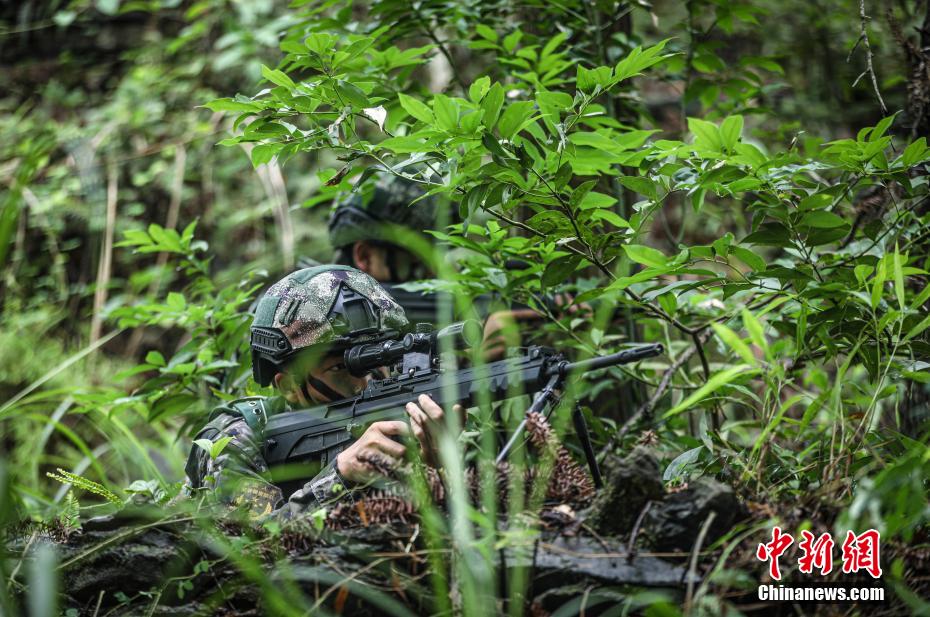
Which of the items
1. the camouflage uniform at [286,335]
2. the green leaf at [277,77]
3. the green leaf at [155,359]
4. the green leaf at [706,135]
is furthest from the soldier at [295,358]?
the green leaf at [706,135]

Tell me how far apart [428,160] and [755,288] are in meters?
0.91

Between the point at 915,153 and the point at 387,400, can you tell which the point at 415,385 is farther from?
the point at 915,153

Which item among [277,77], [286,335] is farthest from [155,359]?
[277,77]

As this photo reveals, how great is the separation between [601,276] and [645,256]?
1.12 meters

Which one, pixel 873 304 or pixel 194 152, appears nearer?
pixel 873 304

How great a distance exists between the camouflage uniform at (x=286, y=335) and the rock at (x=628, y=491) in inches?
35.6

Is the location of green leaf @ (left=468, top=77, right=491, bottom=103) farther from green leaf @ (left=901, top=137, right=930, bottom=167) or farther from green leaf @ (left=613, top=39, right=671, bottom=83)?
green leaf @ (left=901, top=137, right=930, bottom=167)

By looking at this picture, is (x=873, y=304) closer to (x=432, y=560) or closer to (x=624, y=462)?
(x=624, y=462)

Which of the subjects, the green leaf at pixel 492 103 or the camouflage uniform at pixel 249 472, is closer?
the green leaf at pixel 492 103

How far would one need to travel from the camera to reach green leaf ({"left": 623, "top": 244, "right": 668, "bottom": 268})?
188cm

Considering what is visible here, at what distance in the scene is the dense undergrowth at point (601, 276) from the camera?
1.54m

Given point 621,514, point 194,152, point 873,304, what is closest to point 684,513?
point 621,514

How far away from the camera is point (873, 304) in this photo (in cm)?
170

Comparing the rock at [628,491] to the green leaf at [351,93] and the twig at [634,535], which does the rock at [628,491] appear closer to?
the twig at [634,535]
